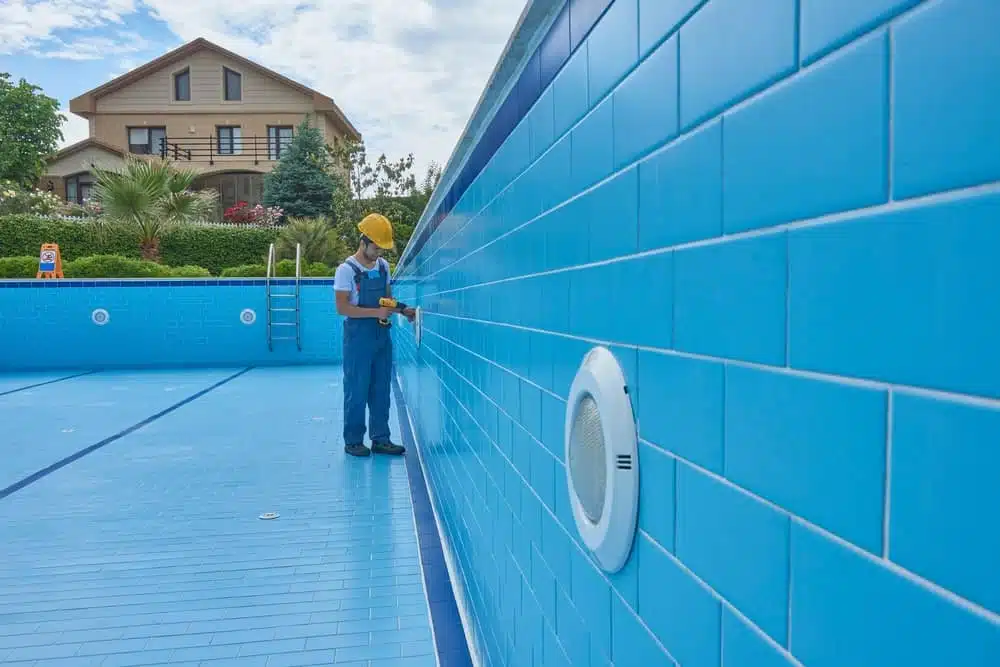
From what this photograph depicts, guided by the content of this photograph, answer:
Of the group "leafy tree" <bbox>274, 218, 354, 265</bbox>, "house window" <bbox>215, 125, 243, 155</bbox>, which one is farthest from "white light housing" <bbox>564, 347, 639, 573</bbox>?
"house window" <bbox>215, 125, 243, 155</bbox>

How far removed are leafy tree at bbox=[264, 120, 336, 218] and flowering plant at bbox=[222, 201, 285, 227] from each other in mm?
580

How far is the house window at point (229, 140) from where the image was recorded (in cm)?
3406

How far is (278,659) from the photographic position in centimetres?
269

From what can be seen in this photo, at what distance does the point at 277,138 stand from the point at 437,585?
33.7m

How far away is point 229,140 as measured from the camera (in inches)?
1346

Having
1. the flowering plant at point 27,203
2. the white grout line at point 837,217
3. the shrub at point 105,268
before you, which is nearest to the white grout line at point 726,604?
the white grout line at point 837,217

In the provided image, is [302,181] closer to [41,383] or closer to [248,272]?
[248,272]

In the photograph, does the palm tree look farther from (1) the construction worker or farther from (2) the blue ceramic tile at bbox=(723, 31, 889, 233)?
(2) the blue ceramic tile at bbox=(723, 31, 889, 233)

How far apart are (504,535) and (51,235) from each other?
2214cm

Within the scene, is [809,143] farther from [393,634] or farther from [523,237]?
[393,634]

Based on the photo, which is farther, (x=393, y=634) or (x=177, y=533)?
(x=177, y=533)

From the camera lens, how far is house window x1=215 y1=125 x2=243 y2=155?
3406cm

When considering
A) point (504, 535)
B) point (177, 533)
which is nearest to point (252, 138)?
point (177, 533)

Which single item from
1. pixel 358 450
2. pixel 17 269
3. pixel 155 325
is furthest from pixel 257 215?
pixel 358 450
